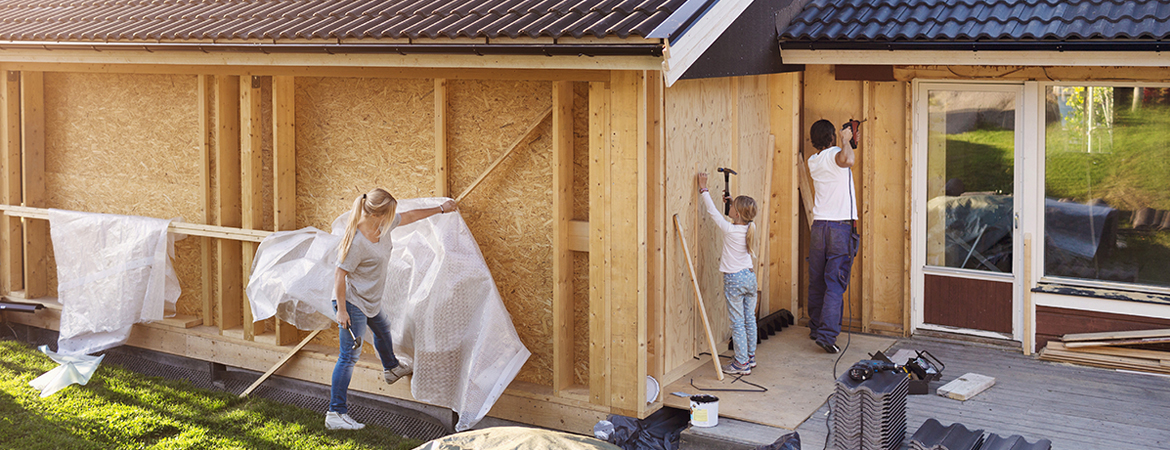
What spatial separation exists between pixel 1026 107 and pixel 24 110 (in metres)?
9.08

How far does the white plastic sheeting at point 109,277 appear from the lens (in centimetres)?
887

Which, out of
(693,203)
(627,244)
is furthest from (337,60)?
(693,203)

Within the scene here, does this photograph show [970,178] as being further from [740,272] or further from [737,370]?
[737,370]

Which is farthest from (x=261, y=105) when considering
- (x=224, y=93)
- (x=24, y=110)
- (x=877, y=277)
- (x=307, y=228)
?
(x=877, y=277)

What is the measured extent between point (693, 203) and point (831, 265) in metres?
1.49

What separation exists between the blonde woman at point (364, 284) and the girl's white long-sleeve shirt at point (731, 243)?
1927 millimetres

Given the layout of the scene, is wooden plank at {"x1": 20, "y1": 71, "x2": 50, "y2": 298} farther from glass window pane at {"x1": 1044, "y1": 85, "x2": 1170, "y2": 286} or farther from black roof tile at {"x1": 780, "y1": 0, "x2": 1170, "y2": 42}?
glass window pane at {"x1": 1044, "y1": 85, "x2": 1170, "y2": 286}

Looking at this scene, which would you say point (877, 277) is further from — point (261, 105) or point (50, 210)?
point (50, 210)

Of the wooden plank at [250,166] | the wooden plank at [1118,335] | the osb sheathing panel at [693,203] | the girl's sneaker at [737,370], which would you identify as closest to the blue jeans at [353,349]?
the wooden plank at [250,166]

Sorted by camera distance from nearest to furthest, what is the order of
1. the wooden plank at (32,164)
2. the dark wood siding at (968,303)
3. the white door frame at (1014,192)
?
the white door frame at (1014,192)
the dark wood siding at (968,303)
the wooden plank at (32,164)

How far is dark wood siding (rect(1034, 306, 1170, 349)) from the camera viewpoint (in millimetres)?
8125

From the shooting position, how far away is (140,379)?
885 cm

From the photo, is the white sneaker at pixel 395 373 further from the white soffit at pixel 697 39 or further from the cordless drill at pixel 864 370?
the cordless drill at pixel 864 370

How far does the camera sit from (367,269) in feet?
22.8
